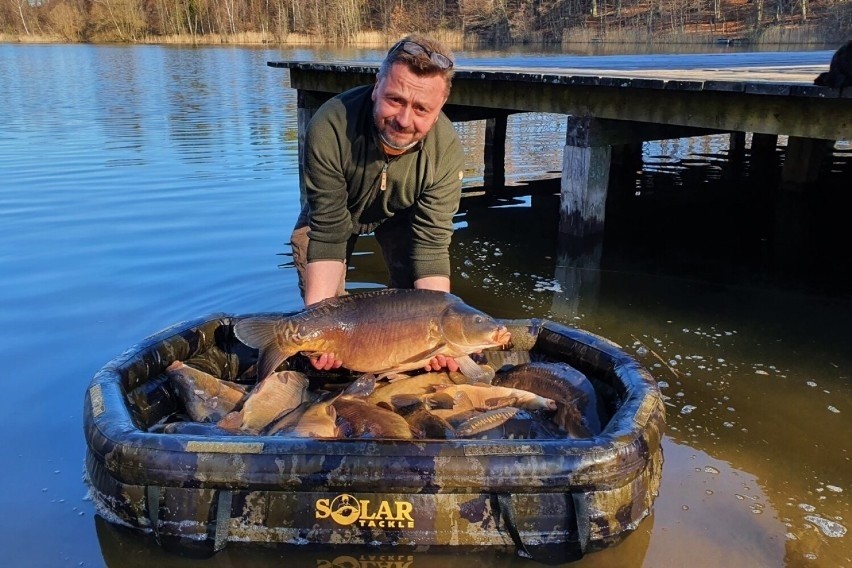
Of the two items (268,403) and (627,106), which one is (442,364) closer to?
(268,403)

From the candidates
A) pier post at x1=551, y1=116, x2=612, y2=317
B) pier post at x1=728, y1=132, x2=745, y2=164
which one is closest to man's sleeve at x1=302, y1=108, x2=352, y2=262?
pier post at x1=551, y1=116, x2=612, y2=317

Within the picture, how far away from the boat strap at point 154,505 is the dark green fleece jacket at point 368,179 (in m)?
1.70

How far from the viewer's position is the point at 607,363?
4262 millimetres

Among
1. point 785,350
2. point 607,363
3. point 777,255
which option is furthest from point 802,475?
point 777,255

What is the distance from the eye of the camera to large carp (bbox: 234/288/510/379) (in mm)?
3949

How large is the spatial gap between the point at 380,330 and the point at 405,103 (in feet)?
3.96

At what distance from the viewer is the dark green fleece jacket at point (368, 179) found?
422 cm

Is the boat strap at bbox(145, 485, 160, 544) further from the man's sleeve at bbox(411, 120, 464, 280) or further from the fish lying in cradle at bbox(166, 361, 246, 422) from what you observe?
the man's sleeve at bbox(411, 120, 464, 280)

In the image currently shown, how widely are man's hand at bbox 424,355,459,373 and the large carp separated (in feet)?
0.63

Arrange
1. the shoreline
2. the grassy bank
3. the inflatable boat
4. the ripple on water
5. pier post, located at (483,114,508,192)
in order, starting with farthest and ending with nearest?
1. the grassy bank
2. the shoreline
3. pier post, located at (483,114,508,192)
4. the ripple on water
5. the inflatable boat

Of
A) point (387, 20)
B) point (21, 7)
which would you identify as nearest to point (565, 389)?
point (387, 20)

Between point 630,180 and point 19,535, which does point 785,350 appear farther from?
point 630,180

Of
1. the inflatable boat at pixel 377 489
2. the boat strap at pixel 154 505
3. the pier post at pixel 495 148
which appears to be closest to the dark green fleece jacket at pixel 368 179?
the inflatable boat at pixel 377 489

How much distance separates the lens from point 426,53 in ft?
12.2
